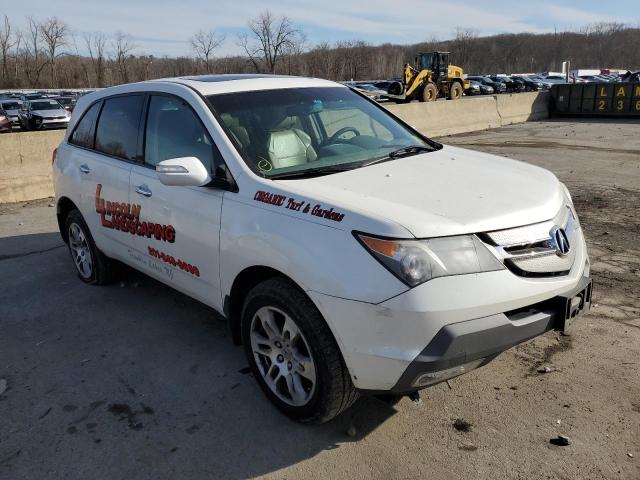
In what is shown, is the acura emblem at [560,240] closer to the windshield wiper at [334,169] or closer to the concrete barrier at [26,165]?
the windshield wiper at [334,169]

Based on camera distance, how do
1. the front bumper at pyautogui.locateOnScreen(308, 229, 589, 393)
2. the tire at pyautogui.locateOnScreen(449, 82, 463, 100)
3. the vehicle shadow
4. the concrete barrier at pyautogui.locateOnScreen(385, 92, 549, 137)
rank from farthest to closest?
the tire at pyautogui.locateOnScreen(449, 82, 463, 100)
the concrete barrier at pyautogui.locateOnScreen(385, 92, 549, 137)
the vehicle shadow
the front bumper at pyautogui.locateOnScreen(308, 229, 589, 393)

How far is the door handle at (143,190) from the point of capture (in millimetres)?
3765

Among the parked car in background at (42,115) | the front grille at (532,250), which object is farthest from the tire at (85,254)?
the parked car in background at (42,115)

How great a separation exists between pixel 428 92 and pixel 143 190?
28515 mm

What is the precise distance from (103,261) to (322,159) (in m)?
2.52

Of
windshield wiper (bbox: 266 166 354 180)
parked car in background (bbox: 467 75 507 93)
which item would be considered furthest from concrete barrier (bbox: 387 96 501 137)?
parked car in background (bbox: 467 75 507 93)

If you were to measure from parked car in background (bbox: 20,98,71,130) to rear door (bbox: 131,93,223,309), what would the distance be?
71.9ft

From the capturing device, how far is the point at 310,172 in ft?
10.5

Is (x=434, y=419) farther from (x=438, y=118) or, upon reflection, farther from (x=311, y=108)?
(x=438, y=118)

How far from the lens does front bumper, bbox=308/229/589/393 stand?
2.36 m

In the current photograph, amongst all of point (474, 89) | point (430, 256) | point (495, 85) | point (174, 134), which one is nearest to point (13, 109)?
point (174, 134)

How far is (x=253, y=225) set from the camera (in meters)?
2.91

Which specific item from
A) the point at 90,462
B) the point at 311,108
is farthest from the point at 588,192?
the point at 90,462

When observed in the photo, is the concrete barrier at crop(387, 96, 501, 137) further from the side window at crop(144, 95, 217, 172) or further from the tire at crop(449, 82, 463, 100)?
the tire at crop(449, 82, 463, 100)
